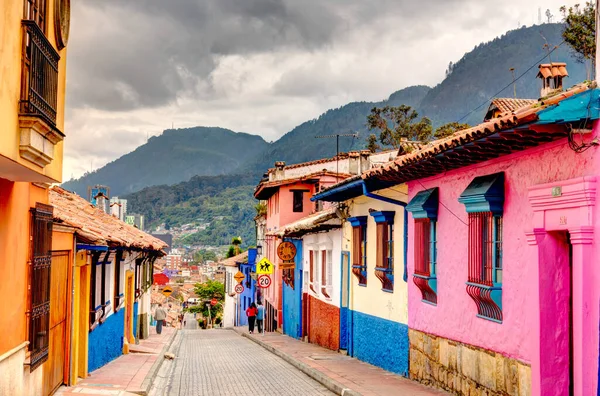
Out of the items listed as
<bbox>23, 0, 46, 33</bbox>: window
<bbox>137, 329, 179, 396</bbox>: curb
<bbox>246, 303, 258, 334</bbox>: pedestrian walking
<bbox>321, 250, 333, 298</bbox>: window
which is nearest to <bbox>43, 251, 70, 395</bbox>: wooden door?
<bbox>137, 329, 179, 396</bbox>: curb

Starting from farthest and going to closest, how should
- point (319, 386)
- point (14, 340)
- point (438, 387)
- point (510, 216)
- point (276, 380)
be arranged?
point (276, 380)
point (319, 386)
point (438, 387)
point (510, 216)
point (14, 340)

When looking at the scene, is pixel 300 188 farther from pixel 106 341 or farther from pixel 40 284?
pixel 40 284

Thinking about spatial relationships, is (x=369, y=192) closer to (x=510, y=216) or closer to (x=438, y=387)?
(x=438, y=387)

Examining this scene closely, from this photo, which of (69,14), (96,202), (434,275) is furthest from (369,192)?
(96,202)

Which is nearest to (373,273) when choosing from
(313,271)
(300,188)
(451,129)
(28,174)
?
(313,271)

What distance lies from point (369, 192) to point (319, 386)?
13.1 ft

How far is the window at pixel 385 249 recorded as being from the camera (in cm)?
1594

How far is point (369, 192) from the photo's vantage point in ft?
51.4

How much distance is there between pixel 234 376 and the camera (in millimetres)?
17125

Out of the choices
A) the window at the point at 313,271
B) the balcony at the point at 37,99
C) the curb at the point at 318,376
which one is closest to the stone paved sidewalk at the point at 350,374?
the curb at the point at 318,376

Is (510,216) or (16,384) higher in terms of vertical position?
(510,216)

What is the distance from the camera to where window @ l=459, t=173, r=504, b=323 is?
10.2 meters

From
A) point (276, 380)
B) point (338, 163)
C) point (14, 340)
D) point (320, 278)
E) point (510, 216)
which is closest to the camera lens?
point (14, 340)

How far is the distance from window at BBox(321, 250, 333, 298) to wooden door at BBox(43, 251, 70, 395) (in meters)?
10.5
